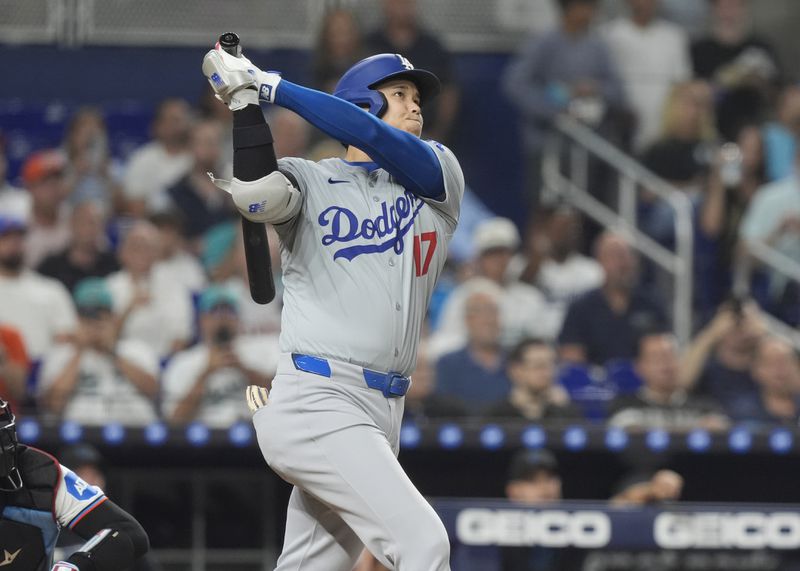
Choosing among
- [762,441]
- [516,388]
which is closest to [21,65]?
[516,388]

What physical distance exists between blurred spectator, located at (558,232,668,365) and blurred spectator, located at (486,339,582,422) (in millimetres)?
497

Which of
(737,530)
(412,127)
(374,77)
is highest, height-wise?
(374,77)

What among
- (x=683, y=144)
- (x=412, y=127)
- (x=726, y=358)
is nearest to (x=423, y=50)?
(x=683, y=144)

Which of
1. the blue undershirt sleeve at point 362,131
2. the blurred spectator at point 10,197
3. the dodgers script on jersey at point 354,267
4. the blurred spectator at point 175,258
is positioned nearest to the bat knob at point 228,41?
the blue undershirt sleeve at point 362,131

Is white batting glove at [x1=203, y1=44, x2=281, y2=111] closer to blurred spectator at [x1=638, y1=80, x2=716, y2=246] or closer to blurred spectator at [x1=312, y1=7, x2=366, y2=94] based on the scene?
blurred spectator at [x1=312, y1=7, x2=366, y2=94]

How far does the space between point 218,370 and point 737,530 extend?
7.84ft

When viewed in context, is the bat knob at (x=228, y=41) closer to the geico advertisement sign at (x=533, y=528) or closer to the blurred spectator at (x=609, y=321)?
the geico advertisement sign at (x=533, y=528)

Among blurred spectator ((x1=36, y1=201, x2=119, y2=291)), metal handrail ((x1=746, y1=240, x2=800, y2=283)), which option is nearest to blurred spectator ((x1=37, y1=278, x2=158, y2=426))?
blurred spectator ((x1=36, y1=201, x2=119, y2=291))

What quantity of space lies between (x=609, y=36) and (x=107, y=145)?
320cm

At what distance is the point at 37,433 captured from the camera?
676 cm

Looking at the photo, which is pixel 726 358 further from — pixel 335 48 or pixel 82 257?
pixel 82 257

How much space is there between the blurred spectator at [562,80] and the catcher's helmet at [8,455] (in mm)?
5665

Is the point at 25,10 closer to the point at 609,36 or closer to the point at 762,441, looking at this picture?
the point at 609,36

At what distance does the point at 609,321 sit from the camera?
26.5 feet
